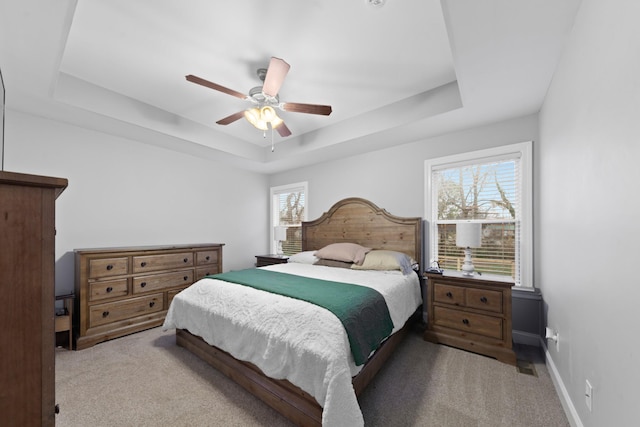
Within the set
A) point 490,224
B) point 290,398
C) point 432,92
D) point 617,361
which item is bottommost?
point 290,398

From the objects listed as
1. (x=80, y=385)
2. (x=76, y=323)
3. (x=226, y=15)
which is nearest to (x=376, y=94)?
(x=226, y=15)

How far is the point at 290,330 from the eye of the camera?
67.2 inches

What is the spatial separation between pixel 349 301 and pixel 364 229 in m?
2.03

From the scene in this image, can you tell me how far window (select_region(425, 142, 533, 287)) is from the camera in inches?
110

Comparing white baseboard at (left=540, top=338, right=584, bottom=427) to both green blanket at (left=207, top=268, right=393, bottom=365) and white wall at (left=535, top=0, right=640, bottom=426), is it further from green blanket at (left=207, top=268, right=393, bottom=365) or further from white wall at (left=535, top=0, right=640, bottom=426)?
green blanket at (left=207, top=268, right=393, bottom=365)

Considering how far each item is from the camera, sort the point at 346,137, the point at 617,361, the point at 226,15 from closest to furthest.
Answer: the point at 617,361, the point at 226,15, the point at 346,137

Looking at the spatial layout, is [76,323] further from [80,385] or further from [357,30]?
[357,30]

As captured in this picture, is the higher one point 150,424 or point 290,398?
point 290,398

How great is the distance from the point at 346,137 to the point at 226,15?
197 cm

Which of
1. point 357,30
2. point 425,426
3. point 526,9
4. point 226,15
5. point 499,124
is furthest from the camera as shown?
point 499,124

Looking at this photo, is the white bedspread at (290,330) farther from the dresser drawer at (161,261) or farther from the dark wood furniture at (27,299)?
the dark wood furniture at (27,299)

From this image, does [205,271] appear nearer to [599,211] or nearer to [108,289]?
[108,289]

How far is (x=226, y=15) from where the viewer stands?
6.06ft

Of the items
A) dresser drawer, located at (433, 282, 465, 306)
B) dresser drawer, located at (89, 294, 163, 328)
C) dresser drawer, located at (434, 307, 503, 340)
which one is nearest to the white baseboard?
dresser drawer, located at (434, 307, 503, 340)
